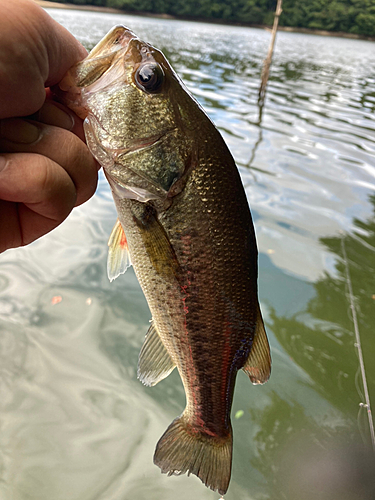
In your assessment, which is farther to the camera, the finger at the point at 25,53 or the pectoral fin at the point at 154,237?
the pectoral fin at the point at 154,237

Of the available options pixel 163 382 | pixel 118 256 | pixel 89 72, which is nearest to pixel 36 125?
pixel 89 72

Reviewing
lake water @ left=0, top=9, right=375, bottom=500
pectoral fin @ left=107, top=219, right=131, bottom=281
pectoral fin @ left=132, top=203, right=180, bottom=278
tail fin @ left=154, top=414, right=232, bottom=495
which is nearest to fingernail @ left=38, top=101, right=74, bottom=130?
pectoral fin @ left=132, top=203, right=180, bottom=278

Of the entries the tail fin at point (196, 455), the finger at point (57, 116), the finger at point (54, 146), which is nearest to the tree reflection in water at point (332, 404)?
the tail fin at point (196, 455)

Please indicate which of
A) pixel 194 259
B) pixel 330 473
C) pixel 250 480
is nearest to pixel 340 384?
pixel 330 473

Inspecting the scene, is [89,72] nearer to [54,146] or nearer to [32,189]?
[54,146]

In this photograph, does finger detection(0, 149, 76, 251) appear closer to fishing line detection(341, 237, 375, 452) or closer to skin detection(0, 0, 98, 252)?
skin detection(0, 0, 98, 252)

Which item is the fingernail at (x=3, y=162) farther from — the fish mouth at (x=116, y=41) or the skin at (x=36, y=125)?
the fish mouth at (x=116, y=41)

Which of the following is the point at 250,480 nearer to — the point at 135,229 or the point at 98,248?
the point at 135,229
